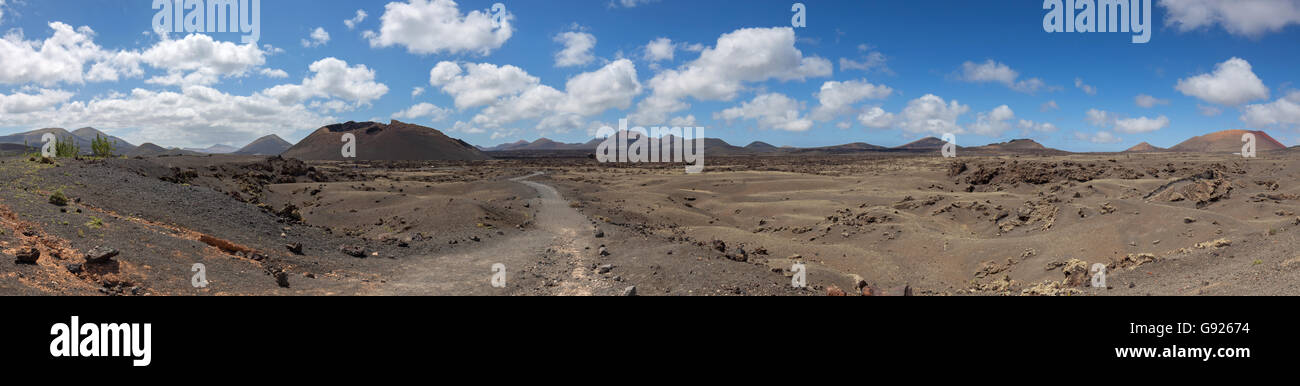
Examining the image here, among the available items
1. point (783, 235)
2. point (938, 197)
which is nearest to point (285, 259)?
point (783, 235)

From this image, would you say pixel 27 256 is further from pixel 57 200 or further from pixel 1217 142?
pixel 1217 142

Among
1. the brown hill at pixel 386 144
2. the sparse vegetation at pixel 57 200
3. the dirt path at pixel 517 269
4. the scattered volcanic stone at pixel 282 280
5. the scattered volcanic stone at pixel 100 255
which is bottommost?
the dirt path at pixel 517 269

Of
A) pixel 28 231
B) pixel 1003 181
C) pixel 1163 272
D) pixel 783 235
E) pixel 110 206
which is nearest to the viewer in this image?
pixel 28 231

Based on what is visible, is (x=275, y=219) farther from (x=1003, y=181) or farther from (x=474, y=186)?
(x=1003, y=181)

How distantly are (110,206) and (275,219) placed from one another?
11.6 feet

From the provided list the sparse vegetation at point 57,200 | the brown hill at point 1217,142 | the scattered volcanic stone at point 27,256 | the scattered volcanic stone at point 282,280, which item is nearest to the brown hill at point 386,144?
the sparse vegetation at point 57,200

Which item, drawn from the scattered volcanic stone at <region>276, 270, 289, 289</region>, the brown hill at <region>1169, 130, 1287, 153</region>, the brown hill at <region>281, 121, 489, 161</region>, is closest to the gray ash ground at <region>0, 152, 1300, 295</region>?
the scattered volcanic stone at <region>276, 270, 289, 289</region>

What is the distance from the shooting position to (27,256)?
7.15 meters

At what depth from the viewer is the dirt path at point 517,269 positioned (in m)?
10.5

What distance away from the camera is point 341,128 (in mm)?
146875

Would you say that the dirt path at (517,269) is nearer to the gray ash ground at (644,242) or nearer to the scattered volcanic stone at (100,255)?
the gray ash ground at (644,242)

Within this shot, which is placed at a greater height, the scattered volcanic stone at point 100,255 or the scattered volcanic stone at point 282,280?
the scattered volcanic stone at point 100,255

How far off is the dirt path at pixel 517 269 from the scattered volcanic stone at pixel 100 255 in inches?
137

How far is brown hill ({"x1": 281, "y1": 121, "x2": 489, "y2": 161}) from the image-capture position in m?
121
